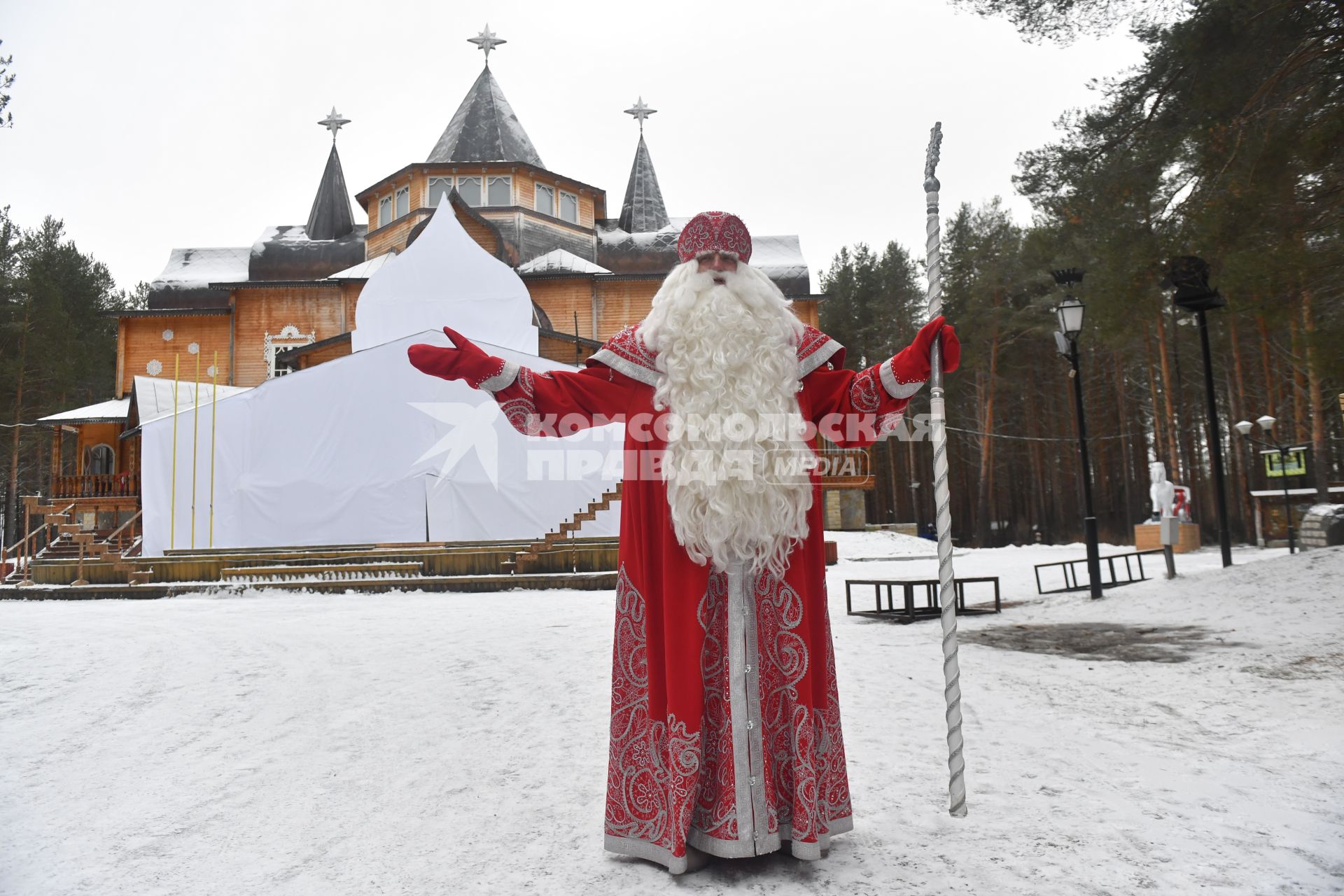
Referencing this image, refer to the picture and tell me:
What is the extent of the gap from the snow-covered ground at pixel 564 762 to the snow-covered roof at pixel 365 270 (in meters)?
22.2

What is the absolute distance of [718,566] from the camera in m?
2.77

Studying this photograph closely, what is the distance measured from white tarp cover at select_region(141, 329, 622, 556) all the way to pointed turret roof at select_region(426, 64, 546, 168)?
16960 mm

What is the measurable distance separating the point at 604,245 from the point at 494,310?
1330cm

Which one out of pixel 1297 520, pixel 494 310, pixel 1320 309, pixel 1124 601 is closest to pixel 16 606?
pixel 494 310

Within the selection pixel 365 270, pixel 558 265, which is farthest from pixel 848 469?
pixel 365 270

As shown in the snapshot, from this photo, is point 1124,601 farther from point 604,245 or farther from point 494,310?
point 604,245

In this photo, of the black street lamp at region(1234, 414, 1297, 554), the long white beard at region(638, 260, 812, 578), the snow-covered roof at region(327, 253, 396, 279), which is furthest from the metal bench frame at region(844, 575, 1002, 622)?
the snow-covered roof at region(327, 253, 396, 279)

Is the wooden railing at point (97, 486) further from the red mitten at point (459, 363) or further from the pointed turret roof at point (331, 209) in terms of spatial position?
the red mitten at point (459, 363)

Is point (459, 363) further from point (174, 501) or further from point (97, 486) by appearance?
point (97, 486)

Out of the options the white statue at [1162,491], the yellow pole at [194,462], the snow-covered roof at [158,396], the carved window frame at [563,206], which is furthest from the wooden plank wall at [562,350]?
the white statue at [1162,491]

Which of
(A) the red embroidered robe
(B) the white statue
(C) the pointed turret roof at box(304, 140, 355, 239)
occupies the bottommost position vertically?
(A) the red embroidered robe

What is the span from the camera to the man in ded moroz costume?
265 centimetres

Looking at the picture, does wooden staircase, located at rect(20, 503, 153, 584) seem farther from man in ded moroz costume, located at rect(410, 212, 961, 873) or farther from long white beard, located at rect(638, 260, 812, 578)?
long white beard, located at rect(638, 260, 812, 578)

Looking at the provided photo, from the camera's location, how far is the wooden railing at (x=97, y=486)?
20.6 metres
